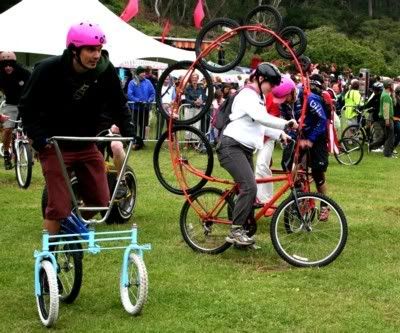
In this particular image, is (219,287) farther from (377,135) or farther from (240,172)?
(377,135)

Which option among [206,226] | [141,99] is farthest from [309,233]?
[141,99]

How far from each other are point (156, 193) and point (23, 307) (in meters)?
5.96

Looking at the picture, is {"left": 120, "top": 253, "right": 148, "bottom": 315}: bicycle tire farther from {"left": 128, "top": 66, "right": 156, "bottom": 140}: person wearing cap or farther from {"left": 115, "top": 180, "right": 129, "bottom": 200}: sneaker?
{"left": 128, "top": 66, "right": 156, "bottom": 140}: person wearing cap

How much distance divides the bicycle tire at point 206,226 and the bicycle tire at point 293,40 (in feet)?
6.19

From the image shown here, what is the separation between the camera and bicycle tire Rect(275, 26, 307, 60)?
28.0 ft

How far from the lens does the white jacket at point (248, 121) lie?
718 centimetres

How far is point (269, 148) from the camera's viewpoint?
9352 millimetres

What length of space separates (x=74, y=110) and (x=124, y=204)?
3.90 metres

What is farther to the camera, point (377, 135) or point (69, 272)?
point (377, 135)

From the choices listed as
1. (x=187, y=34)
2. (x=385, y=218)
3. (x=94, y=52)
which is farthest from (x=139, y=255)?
(x=187, y=34)

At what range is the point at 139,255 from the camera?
5.57 meters

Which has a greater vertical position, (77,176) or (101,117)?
(101,117)

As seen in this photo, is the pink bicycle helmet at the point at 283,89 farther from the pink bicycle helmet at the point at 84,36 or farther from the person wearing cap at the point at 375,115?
the person wearing cap at the point at 375,115

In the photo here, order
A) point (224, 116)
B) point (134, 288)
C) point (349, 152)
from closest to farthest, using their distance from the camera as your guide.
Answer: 1. point (134, 288)
2. point (224, 116)
3. point (349, 152)
